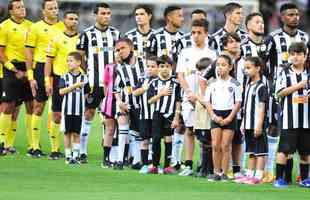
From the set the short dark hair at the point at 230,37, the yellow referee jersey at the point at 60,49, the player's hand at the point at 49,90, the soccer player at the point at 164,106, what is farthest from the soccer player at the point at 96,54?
the short dark hair at the point at 230,37

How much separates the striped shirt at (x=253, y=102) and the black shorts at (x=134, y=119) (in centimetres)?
183

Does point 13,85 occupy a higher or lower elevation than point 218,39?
lower

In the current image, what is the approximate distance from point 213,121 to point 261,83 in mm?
731

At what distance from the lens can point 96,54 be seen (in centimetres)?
1692

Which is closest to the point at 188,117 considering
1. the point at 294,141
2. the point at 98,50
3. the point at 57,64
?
the point at 294,141

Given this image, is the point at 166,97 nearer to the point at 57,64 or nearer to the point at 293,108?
the point at 293,108

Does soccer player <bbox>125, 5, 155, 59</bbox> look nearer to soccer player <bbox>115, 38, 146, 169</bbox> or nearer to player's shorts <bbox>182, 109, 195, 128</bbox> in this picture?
soccer player <bbox>115, 38, 146, 169</bbox>

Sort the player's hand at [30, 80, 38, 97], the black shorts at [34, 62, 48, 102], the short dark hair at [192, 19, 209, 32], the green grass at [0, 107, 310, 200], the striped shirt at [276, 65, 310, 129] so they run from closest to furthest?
the green grass at [0, 107, 310, 200] < the striped shirt at [276, 65, 310, 129] < the short dark hair at [192, 19, 209, 32] < the player's hand at [30, 80, 38, 97] < the black shorts at [34, 62, 48, 102]

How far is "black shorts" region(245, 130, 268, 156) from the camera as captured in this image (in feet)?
48.1

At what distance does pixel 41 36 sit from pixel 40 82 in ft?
2.17

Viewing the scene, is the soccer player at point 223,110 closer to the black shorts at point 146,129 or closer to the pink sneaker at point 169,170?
the pink sneaker at point 169,170

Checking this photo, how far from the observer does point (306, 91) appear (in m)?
14.4

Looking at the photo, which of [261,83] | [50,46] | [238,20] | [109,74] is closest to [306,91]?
[261,83]

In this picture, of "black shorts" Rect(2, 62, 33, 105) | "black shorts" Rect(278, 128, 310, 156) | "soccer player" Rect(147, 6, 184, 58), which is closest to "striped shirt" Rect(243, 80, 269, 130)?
"black shorts" Rect(278, 128, 310, 156)
